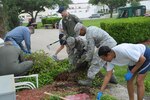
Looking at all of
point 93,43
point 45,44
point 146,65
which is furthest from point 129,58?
point 45,44

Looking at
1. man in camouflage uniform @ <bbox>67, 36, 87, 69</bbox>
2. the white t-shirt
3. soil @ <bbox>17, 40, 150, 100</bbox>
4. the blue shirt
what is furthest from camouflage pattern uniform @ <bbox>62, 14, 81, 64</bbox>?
the white t-shirt

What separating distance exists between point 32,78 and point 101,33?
1859 mm

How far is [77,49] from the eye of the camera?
315 inches

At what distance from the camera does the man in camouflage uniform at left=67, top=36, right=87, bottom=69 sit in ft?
25.5

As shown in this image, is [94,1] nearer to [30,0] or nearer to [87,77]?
[30,0]

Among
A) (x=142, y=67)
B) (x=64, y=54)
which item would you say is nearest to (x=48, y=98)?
(x=142, y=67)

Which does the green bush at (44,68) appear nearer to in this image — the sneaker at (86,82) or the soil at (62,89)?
the soil at (62,89)

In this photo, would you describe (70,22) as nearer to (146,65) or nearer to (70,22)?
(70,22)

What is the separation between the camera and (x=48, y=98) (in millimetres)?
6492

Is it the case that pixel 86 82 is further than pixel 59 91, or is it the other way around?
pixel 86 82

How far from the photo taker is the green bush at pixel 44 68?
26.9 ft

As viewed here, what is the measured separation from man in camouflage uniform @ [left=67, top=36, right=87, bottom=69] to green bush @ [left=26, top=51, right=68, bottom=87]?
0.51 metres

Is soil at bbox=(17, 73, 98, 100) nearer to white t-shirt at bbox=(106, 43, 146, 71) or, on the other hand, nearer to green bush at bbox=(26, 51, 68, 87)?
green bush at bbox=(26, 51, 68, 87)

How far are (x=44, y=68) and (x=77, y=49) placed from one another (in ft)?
3.23
